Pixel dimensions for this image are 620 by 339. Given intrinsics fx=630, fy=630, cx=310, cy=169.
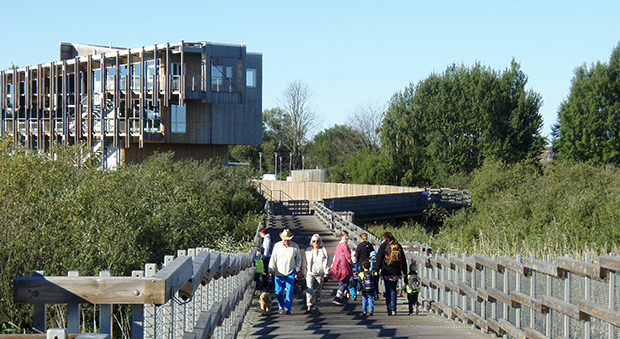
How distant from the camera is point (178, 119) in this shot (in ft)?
144

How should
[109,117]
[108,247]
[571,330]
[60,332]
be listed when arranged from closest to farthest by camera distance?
[60,332] < [571,330] < [108,247] < [109,117]

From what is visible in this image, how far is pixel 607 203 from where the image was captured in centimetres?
2561

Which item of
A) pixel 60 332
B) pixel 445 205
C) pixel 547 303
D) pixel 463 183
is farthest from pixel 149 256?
pixel 463 183

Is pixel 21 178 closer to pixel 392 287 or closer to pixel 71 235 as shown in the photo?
pixel 71 235

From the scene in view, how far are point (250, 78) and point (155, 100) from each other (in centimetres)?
706

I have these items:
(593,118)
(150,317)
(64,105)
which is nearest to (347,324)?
(150,317)

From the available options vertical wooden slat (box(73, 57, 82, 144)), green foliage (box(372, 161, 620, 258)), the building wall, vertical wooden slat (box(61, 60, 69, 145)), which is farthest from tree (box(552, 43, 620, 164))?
vertical wooden slat (box(61, 60, 69, 145))

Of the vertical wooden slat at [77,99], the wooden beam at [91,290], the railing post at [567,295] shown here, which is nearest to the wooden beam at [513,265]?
the railing post at [567,295]

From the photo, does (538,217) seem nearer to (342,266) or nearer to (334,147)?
(342,266)

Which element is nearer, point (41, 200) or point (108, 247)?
point (108, 247)

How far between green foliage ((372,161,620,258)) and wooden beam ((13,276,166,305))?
1034 cm

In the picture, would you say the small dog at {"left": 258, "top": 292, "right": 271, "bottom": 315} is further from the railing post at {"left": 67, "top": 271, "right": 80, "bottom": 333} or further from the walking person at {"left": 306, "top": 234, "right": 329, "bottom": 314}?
the railing post at {"left": 67, "top": 271, "right": 80, "bottom": 333}

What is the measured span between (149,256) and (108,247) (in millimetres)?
3651

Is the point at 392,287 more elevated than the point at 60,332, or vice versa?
the point at 60,332
